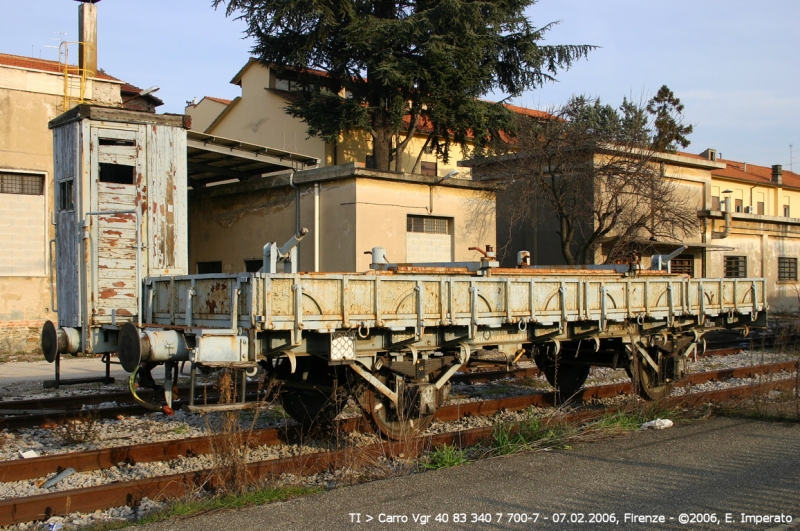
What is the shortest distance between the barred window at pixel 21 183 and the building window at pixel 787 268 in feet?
102

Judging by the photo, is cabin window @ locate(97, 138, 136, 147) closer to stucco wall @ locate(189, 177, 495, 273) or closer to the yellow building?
stucco wall @ locate(189, 177, 495, 273)

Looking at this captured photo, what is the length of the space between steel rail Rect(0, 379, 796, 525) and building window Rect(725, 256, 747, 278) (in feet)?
86.2

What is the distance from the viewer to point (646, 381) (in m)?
10.4

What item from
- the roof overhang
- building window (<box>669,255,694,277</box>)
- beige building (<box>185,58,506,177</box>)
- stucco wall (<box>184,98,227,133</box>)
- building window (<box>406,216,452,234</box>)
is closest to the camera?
the roof overhang

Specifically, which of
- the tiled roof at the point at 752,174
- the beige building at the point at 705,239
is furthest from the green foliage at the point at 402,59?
the tiled roof at the point at 752,174

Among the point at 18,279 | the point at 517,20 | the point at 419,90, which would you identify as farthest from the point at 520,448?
the point at 517,20

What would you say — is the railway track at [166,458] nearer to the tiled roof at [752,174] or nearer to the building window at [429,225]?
the building window at [429,225]

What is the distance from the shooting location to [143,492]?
6.00 m

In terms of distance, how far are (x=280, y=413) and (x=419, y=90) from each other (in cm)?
1837

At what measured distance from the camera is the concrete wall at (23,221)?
61.3 ft

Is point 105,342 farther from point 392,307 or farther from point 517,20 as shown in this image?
point 517,20

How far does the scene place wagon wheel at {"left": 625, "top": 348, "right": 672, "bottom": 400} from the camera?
10.1 metres

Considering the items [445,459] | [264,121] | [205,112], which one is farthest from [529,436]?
[205,112]

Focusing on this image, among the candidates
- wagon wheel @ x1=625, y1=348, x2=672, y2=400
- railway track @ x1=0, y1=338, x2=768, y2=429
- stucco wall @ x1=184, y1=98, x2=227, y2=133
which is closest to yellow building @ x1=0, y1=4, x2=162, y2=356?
railway track @ x1=0, y1=338, x2=768, y2=429
